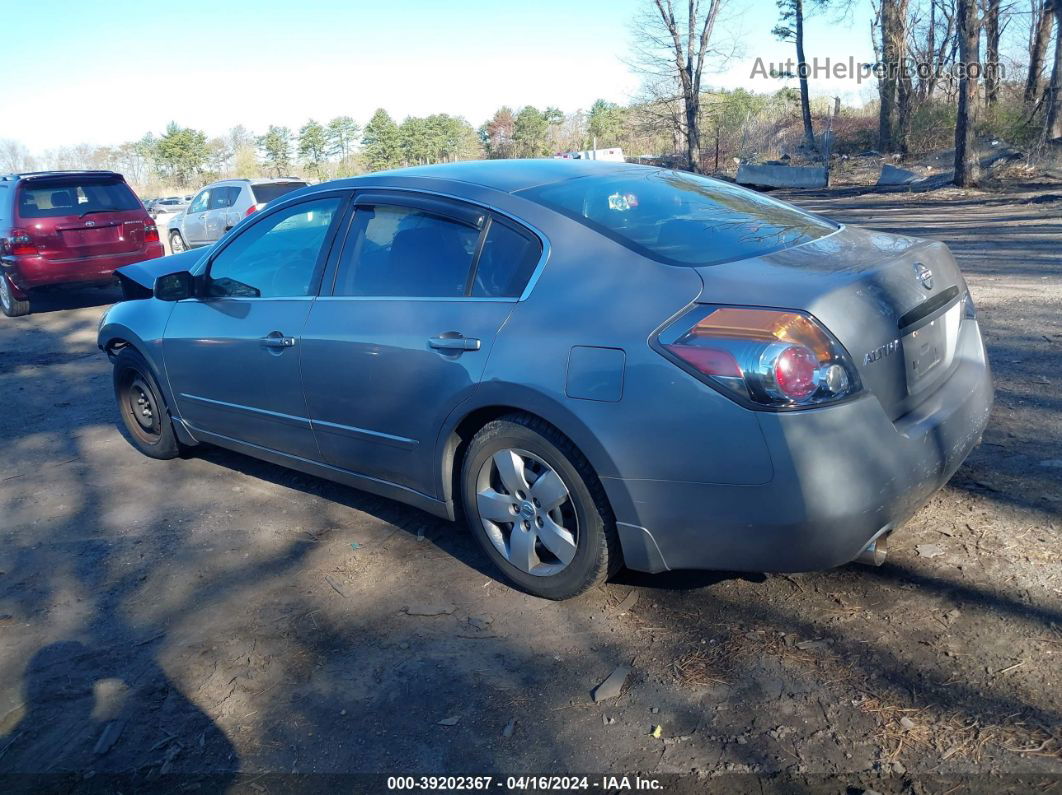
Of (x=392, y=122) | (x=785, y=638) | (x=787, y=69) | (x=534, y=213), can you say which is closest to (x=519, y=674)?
(x=785, y=638)

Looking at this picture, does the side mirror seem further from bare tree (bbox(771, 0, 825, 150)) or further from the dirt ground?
bare tree (bbox(771, 0, 825, 150))

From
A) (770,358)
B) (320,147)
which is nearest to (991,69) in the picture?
(770,358)

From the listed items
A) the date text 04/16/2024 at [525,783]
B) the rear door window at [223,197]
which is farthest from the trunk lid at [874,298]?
the rear door window at [223,197]

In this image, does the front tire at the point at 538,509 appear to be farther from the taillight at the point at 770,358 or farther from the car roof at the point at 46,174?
the car roof at the point at 46,174

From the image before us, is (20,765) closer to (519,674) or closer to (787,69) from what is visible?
(519,674)

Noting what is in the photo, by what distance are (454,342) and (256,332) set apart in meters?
1.39

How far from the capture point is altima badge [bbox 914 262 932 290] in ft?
10.5

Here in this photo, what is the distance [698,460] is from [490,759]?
44.2 inches

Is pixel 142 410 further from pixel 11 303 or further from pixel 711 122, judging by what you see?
pixel 711 122

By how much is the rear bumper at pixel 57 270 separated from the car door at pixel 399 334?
333 inches

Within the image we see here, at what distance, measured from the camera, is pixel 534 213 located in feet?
11.3

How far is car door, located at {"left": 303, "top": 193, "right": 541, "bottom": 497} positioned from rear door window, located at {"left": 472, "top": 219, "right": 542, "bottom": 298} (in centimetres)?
2

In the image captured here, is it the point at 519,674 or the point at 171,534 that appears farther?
the point at 171,534

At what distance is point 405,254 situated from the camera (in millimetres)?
3820
